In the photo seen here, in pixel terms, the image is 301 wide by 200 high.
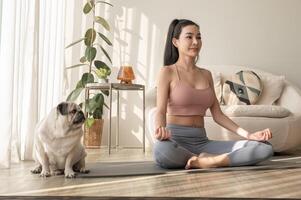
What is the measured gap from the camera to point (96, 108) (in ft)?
13.4

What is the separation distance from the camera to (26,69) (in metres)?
2.95

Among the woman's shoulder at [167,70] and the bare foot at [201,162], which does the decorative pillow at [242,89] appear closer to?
the woman's shoulder at [167,70]

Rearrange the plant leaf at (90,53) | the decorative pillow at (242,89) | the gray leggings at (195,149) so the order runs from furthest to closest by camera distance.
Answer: the plant leaf at (90,53) → the decorative pillow at (242,89) → the gray leggings at (195,149)

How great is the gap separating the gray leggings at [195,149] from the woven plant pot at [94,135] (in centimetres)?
177

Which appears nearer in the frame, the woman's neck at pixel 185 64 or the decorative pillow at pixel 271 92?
the woman's neck at pixel 185 64

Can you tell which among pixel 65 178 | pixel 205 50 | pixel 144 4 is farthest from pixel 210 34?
pixel 65 178

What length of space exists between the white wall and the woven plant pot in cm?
54

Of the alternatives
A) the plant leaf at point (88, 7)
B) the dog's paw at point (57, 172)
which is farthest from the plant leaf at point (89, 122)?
the dog's paw at point (57, 172)

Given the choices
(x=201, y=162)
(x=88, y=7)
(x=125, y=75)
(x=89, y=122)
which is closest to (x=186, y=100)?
(x=201, y=162)

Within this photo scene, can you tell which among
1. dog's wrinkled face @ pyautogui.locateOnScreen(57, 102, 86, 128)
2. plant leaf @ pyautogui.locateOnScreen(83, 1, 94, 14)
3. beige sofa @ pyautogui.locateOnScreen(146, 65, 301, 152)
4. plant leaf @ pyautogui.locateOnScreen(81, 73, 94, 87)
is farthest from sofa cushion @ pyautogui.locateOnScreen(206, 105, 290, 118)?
plant leaf @ pyautogui.locateOnScreen(83, 1, 94, 14)

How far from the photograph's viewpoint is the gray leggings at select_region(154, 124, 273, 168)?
2.31 m

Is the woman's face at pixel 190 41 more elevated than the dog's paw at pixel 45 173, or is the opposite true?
the woman's face at pixel 190 41

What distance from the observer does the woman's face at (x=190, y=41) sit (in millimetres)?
2453

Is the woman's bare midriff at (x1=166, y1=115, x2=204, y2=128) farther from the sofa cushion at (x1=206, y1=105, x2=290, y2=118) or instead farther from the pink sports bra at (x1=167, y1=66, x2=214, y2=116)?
the sofa cushion at (x1=206, y1=105, x2=290, y2=118)
